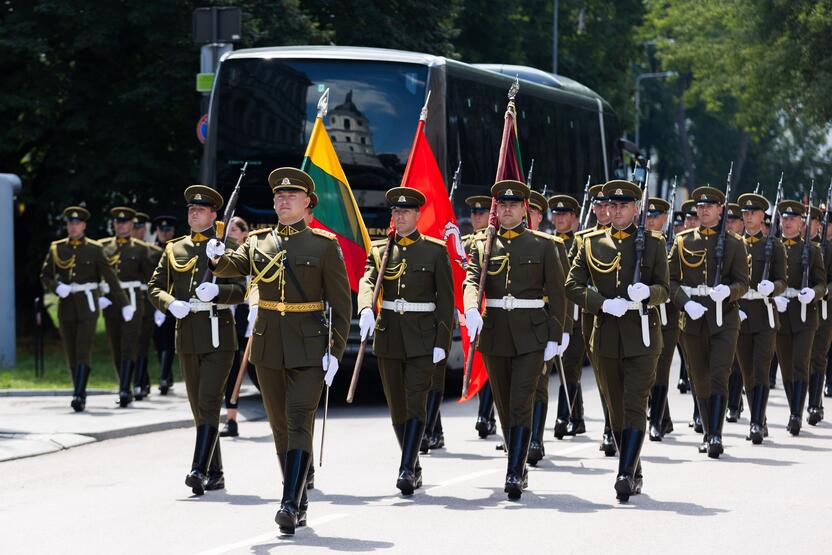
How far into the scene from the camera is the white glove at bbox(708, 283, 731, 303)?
39.6 feet

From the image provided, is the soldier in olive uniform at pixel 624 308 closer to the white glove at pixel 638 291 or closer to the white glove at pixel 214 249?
the white glove at pixel 638 291

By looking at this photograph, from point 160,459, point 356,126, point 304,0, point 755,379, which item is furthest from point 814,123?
point 160,459

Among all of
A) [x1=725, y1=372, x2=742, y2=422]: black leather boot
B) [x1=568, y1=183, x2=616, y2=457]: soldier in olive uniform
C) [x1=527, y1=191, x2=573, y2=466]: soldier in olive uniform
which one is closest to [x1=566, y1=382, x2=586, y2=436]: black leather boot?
[x1=568, y1=183, x2=616, y2=457]: soldier in olive uniform

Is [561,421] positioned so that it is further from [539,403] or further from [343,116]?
[343,116]

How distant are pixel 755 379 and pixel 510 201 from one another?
393 cm

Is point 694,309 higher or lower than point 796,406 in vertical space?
higher

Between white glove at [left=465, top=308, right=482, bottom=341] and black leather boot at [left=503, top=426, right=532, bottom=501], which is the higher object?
white glove at [left=465, top=308, right=482, bottom=341]

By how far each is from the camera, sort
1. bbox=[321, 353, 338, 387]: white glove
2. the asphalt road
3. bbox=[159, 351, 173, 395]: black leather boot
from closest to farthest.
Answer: the asphalt road
bbox=[321, 353, 338, 387]: white glove
bbox=[159, 351, 173, 395]: black leather boot

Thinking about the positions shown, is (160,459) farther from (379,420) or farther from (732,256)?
(732,256)

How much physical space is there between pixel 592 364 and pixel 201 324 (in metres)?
2.62

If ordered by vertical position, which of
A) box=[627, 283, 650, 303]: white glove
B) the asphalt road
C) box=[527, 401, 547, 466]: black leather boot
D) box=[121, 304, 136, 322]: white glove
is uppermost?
box=[627, 283, 650, 303]: white glove

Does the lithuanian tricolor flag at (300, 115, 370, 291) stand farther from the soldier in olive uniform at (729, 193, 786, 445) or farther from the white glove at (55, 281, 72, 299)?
the white glove at (55, 281, 72, 299)

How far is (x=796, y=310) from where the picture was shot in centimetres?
1423

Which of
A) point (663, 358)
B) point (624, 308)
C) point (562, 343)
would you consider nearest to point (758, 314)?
point (663, 358)
